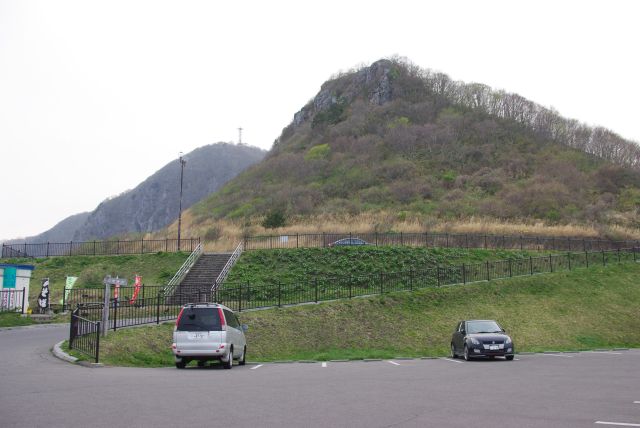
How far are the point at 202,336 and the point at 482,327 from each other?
380 inches

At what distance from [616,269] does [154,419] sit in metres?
34.0

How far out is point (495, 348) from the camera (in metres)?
18.6

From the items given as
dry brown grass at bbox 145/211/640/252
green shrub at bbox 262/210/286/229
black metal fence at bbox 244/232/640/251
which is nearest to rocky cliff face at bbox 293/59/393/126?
dry brown grass at bbox 145/211/640/252

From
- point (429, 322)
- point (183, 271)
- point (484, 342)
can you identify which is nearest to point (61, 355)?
point (484, 342)

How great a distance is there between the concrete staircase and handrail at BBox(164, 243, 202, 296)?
0.22 metres

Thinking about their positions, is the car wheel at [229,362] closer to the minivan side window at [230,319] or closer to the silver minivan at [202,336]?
the silver minivan at [202,336]

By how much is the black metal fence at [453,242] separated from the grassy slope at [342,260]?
233cm

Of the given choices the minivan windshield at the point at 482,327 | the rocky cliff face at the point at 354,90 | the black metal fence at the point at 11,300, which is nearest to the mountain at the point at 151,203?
the rocky cliff face at the point at 354,90

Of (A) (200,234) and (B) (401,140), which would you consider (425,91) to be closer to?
(B) (401,140)

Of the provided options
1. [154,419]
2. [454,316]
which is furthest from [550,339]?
[154,419]

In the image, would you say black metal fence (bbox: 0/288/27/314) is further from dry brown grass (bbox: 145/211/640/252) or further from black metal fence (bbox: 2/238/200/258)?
black metal fence (bbox: 2/238/200/258)

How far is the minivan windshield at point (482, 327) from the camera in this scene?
774 inches

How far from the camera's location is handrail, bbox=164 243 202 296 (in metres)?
32.4

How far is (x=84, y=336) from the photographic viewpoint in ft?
55.2
